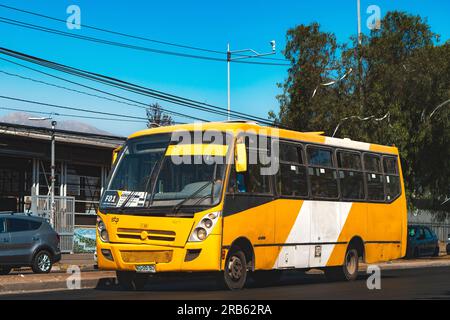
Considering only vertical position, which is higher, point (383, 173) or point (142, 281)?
point (383, 173)

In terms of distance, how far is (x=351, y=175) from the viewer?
20.3 meters

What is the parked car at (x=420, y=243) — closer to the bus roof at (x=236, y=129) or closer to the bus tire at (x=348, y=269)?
the bus tire at (x=348, y=269)

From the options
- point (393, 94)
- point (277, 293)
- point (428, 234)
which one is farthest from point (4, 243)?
point (428, 234)

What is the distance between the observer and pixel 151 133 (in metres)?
16.8

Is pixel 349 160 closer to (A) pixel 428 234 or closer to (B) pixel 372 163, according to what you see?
(B) pixel 372 163

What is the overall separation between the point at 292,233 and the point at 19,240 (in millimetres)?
9970

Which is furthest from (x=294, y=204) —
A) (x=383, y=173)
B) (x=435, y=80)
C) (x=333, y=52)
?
(x=333, y=52)

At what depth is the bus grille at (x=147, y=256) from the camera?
15391 mm

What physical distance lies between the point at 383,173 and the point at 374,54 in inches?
706

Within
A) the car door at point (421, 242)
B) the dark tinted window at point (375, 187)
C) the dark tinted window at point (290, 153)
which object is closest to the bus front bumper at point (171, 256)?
the dark tinted window at point (290, 153)

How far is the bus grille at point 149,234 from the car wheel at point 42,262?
385 inches

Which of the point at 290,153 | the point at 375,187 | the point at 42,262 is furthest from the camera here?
the point at 42,262
